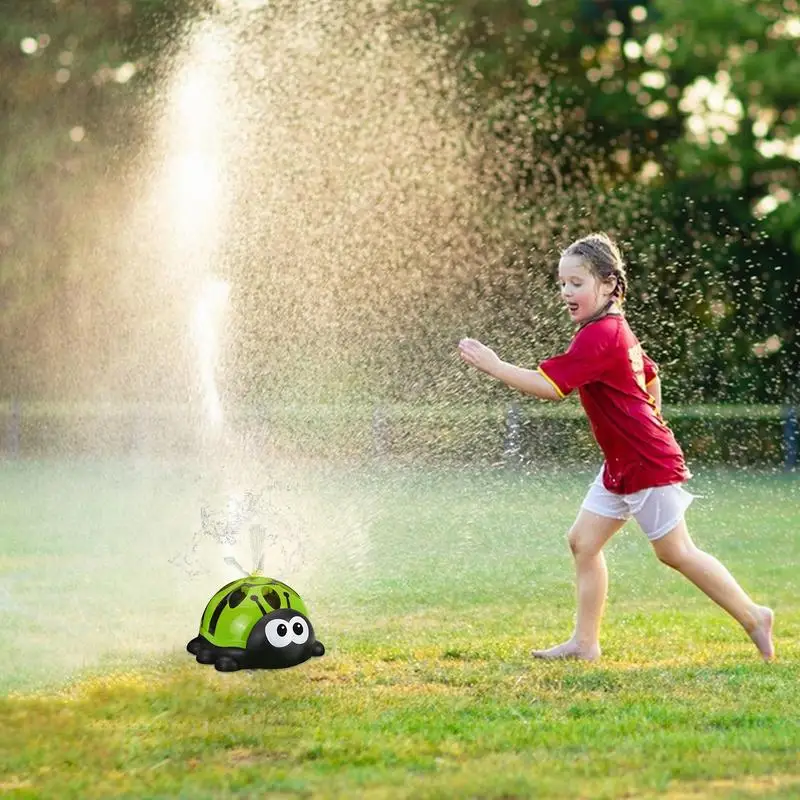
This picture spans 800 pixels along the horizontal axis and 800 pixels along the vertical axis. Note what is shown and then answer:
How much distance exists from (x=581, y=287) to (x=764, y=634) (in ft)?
4.74

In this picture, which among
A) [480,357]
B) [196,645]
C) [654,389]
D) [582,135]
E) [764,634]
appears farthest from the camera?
[582,135]

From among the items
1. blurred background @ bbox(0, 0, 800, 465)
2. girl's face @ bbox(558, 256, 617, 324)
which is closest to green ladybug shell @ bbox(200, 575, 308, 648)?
girl's face @ bbox(558, 256, 617, 324)

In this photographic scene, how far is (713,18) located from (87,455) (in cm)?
1056

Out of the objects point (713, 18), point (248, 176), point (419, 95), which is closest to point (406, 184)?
point (419, 95)

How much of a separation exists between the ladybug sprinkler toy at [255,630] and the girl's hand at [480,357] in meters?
1.02

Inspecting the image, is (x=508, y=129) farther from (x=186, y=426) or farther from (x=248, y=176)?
(x=248, y=176)

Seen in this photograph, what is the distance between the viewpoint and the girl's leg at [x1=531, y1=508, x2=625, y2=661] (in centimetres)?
588

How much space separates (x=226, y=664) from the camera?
5.32m

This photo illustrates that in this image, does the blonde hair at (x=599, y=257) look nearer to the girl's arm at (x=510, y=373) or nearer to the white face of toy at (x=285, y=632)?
the girl's arm at (x=510, y=373)

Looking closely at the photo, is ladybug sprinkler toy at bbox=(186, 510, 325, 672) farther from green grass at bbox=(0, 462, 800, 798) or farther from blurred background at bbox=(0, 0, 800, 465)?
blurred background at bbox=(0, 0, 800, 465)

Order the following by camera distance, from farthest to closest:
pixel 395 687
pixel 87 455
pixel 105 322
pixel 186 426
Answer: pixel 105 322 → pixel 186 426 → pixel 87 455 → pixel 395 687

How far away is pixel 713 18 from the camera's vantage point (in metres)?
21.5

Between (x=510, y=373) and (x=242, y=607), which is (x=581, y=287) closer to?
(x=510, y=373)

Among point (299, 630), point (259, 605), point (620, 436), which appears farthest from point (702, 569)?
point (259, 605)
